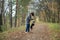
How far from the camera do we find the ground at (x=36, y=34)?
2305mm

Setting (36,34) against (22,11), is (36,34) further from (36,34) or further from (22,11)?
(22,11)

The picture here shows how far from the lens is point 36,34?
7.75 ft

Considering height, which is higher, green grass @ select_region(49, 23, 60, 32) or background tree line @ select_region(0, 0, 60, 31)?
background tree line @ select_region(0, 0, 60, 31)

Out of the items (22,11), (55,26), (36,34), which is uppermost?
(22,11)

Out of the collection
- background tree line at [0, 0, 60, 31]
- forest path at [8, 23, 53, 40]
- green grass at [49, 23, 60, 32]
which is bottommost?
forest path at [8, 23, 53, 40]

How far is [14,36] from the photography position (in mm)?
2297

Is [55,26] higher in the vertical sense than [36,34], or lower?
higher

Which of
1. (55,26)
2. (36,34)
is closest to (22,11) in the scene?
(36,34)

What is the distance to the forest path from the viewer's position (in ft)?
7.57

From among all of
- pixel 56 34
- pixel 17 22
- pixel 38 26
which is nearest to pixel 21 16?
pixel 17 22

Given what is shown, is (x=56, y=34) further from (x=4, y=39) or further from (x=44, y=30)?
(x=4, y=39)

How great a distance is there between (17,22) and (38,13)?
294 mm

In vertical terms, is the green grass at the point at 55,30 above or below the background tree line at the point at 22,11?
below

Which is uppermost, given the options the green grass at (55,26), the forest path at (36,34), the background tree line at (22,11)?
the background tree line at (22,11)
